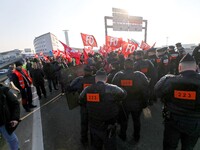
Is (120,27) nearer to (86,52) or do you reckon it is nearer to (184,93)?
(86,52)

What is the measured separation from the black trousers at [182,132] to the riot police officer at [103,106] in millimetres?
898

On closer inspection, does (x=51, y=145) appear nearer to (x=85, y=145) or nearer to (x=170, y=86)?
(x=85, y=145)

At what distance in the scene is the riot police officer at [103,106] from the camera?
2.28 meters

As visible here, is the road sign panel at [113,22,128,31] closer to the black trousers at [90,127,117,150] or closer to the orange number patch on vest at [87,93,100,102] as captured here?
the orange number patch on vest at [87,93,100,102]

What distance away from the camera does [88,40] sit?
31.3 ft

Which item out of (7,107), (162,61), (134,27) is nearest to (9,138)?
(7,107)

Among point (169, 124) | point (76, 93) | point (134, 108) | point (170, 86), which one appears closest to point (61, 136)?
point (76, 93)

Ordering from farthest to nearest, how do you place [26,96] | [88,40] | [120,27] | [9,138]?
[120,27] → [88,40] → [26,96] → [9,138]

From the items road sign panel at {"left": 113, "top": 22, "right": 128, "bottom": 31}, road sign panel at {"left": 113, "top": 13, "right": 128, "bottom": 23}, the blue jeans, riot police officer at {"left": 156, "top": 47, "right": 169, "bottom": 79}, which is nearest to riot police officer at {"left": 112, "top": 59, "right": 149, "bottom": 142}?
the blue jeans

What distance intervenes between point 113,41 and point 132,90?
8.51 meters

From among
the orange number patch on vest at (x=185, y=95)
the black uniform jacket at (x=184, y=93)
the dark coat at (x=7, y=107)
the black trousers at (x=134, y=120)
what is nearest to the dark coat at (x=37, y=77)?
the dark coat at (x=7, y=107)

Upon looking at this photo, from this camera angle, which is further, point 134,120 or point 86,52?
point 86,52

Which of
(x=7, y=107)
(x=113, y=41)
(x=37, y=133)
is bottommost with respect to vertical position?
(x=37, y=133)

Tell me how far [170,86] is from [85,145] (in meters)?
2.33
